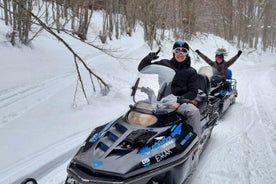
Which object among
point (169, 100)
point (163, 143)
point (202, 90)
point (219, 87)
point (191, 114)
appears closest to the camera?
point (163, 143)

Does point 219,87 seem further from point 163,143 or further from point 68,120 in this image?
point 163,143

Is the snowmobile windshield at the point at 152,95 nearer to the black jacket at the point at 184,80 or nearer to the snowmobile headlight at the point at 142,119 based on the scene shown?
the snowmobile headlight at the point at 142,119

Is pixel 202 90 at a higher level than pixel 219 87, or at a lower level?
higher

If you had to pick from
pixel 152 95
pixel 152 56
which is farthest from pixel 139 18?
pixel 152 95

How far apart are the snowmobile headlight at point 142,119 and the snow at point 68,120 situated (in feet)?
3.25

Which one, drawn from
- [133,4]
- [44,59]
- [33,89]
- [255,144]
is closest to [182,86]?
[255,144]

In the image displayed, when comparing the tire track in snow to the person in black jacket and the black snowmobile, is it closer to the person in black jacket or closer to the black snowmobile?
the black snowmobile

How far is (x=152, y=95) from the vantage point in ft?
11.6

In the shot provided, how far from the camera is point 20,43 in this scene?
33.8 ft

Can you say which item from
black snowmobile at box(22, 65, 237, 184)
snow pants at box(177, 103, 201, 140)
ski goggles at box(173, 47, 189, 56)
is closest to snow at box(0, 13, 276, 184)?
snow pants at box(177, 103, 201, 140)

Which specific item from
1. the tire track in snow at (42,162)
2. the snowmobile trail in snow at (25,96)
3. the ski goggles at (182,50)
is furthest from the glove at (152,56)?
the snowmobile trail in snow at (25,96)

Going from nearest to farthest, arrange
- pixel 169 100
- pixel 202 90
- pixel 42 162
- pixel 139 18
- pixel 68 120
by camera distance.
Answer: pixel 169 100
pixel 42 162
pixel 202 90
pixel 68 120
pixel 139 18

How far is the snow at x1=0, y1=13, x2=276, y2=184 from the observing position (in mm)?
3957

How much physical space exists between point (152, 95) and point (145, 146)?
29.7 inches
